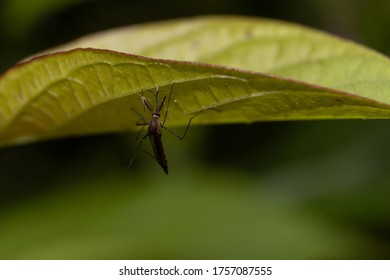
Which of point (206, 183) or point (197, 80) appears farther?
point (206, 183)

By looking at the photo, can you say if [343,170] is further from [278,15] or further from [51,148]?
[51,148]

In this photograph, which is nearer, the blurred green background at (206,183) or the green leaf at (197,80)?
the green leaf at (197,80)

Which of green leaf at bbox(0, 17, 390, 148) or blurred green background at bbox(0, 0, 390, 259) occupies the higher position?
blurred green background at bbox(0, 0, 390, 259)

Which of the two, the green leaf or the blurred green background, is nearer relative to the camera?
the green leaf

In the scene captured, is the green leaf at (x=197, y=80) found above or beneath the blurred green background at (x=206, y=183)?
beneath

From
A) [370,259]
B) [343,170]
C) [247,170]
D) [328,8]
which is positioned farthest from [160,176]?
[328,8]
